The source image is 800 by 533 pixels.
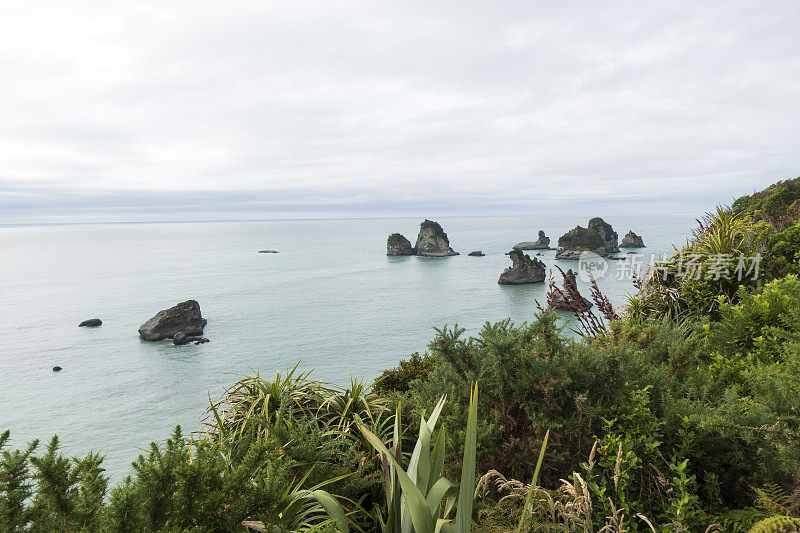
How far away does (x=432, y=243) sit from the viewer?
367 ft

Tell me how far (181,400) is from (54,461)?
42.0 m

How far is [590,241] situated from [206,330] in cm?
8404

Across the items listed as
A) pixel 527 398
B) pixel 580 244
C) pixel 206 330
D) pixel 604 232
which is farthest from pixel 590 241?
pixel 527 398

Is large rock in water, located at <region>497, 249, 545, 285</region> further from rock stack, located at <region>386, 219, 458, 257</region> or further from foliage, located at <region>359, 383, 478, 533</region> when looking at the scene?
foliage, located at <region>359, 383, 478, 533</region>

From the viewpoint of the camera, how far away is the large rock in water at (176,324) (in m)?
51.5

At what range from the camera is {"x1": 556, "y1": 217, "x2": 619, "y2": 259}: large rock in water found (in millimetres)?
93812

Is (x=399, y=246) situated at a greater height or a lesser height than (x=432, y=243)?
lesser

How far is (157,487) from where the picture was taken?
4.83ft

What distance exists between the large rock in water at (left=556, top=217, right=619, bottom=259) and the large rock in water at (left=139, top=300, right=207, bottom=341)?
7887 centimetres

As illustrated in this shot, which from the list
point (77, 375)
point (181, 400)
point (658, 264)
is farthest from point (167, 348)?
point (658, 264)

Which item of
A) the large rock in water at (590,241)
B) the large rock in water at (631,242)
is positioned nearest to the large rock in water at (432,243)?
the large rock in water at (590,241)

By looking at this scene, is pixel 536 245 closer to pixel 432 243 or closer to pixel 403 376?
pixel 432 243

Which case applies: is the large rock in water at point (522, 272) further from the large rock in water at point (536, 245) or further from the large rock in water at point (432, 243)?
the large rock in water at point (536, 245)

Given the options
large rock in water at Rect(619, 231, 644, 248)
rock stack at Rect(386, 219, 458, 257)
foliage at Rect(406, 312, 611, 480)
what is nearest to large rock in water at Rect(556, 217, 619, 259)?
large rock in water at Rect(619, 231, 644, 248)
